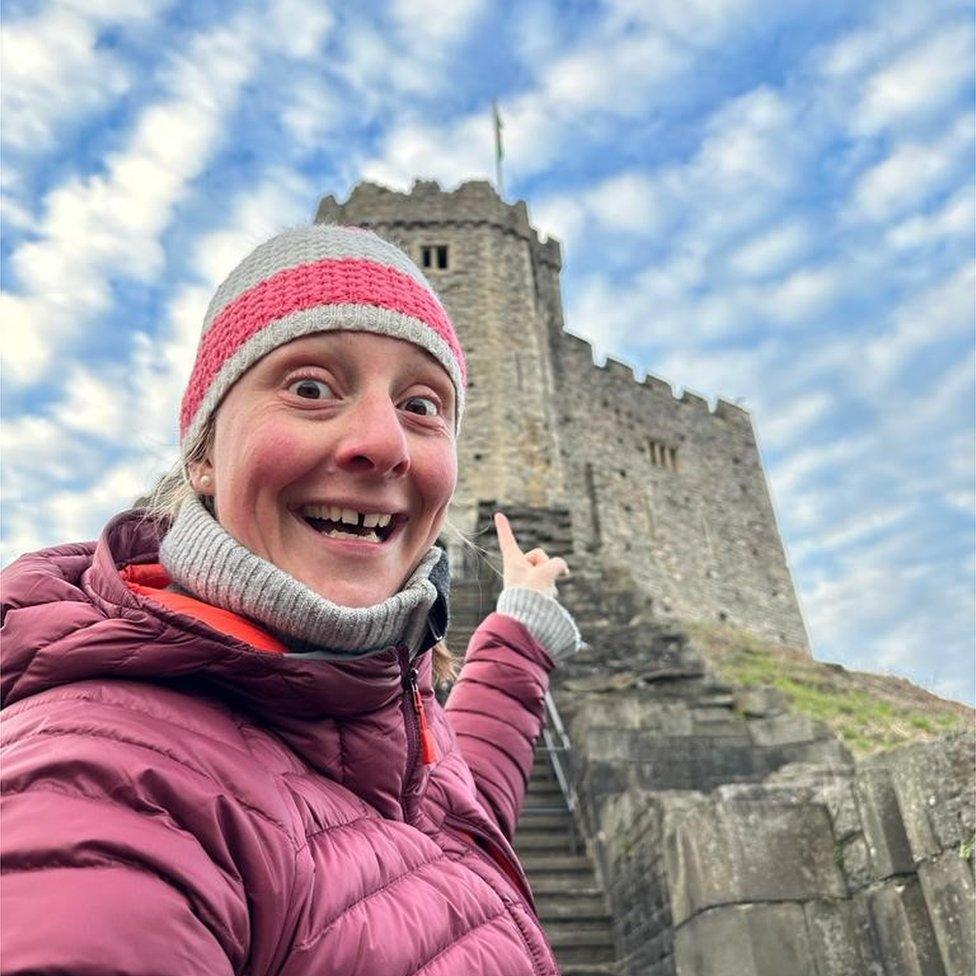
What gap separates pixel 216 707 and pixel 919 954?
8.50 feet

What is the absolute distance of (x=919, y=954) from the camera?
260cm

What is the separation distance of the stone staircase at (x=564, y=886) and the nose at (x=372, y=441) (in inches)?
160

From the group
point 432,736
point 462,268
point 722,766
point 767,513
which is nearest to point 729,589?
point 767,513

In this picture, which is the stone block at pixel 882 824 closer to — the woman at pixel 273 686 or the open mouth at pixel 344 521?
the woman at pixel 273 686

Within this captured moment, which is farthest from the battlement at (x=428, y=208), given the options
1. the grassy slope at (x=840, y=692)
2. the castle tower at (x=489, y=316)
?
the grassy slope at (x=840, y=692)

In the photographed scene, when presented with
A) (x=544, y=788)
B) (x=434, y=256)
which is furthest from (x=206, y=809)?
(x=434, y=256)

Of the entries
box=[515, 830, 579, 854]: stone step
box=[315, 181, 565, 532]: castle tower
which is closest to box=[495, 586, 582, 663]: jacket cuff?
box=[515, 830, 579, 854]: stone step

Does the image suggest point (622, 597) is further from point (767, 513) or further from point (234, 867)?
point (767, 513)

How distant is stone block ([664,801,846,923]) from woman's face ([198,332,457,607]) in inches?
96.8

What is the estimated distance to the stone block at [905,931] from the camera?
8.48 feet

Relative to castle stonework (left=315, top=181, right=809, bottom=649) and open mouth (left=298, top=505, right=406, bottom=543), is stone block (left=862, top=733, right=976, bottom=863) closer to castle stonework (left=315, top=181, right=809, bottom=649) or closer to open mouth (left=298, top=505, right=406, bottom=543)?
open mouth (left=298, top=505, right=406, bottom=543)

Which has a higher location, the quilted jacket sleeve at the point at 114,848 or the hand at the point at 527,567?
the hand at the point at 527,567

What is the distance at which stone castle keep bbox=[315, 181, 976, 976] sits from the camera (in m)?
2.69

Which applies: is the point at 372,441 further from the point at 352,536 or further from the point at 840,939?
the point at 840,939
